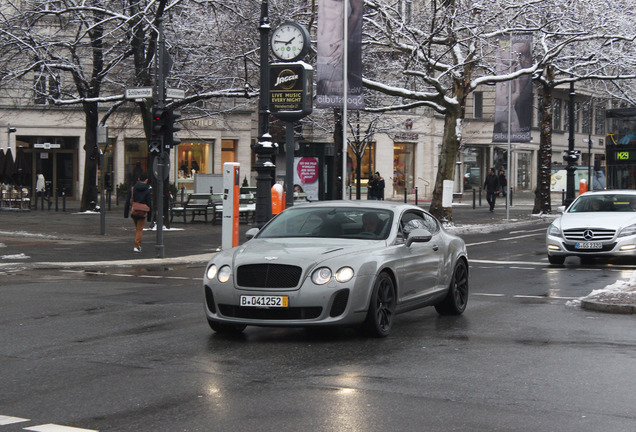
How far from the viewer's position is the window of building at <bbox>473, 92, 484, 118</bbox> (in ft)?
222

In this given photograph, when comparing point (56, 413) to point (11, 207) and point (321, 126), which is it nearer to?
point (11, 207)

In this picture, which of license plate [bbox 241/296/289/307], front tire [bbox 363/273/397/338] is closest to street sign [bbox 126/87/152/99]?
front tire [bbox 363/273/397/338]

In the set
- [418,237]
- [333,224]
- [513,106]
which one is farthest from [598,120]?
[333,224]

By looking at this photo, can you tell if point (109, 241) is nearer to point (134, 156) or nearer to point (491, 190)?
point (491, 190)

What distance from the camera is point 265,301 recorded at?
9930 mm

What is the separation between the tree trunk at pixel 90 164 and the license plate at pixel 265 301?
29.8 m

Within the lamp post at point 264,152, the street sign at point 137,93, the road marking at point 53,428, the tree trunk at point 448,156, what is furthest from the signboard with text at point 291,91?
the road marking at point 53,428

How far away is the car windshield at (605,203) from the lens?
69.6 feet

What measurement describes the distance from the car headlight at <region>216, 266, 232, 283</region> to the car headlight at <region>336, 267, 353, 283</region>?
3.63ft

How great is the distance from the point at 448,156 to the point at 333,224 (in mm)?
23167

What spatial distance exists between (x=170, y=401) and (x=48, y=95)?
88.2 feet

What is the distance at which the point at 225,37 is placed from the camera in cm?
3212

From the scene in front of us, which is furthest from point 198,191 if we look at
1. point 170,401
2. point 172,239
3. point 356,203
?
point 170,401

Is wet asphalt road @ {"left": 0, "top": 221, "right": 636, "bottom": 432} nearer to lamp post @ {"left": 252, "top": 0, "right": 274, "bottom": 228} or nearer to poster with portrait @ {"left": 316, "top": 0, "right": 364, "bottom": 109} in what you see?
lamp post @ {"left": 252, "top": 0, "right": 274, "bottom": 228}
